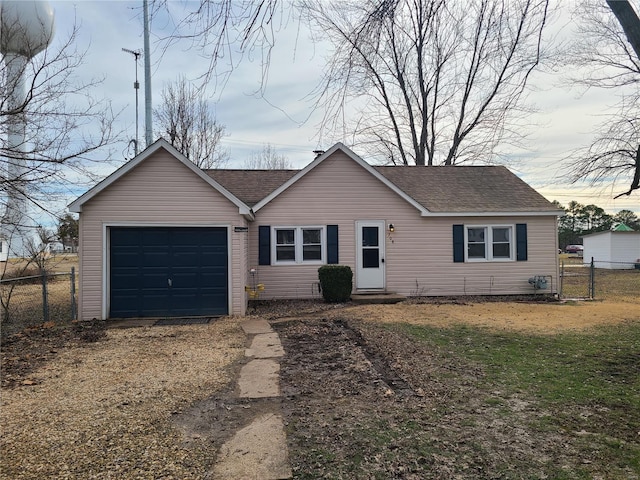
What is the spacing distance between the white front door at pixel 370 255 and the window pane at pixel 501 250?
3884 millimetres

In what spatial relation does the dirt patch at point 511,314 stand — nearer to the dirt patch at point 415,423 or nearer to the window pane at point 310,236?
the window pane at point 310,236

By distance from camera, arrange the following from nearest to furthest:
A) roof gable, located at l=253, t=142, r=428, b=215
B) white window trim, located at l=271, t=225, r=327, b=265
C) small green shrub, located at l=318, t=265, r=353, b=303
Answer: small green shrub, located at l=318, t=265, r=353, b=303
roof gable, located at l=253, t=142, r=428, b=215
white window trim, located at l=271, t=225, r=327, b=265

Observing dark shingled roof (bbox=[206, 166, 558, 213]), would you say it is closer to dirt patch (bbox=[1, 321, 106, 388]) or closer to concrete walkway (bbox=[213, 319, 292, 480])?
dirt patch (bbox=[1, 321, 106, 388])

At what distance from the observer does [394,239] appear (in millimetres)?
14164

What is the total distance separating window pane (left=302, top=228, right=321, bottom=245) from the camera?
45.8ft

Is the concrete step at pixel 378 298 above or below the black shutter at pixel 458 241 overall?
below

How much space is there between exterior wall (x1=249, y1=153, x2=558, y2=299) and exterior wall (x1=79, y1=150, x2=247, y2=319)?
293cm

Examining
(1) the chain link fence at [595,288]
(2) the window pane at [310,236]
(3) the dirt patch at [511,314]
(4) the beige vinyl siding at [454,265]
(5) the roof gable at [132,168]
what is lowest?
(1) the chain link fence at [595,288]

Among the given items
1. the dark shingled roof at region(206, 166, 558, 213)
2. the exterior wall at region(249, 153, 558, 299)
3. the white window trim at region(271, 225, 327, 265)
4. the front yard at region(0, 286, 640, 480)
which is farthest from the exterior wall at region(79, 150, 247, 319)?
the dark shingled roof at region(206, 166, 558, 213)

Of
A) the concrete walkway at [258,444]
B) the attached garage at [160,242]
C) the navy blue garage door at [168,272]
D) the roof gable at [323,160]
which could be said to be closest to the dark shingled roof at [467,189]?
the roof gable at [323,160]

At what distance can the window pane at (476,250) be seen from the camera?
1457cm

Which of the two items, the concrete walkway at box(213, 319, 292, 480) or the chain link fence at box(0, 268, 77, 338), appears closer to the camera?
the concrete walkway at box(213, 319, 292, 480)

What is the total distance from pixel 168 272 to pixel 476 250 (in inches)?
384

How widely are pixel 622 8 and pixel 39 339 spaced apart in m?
10.1
